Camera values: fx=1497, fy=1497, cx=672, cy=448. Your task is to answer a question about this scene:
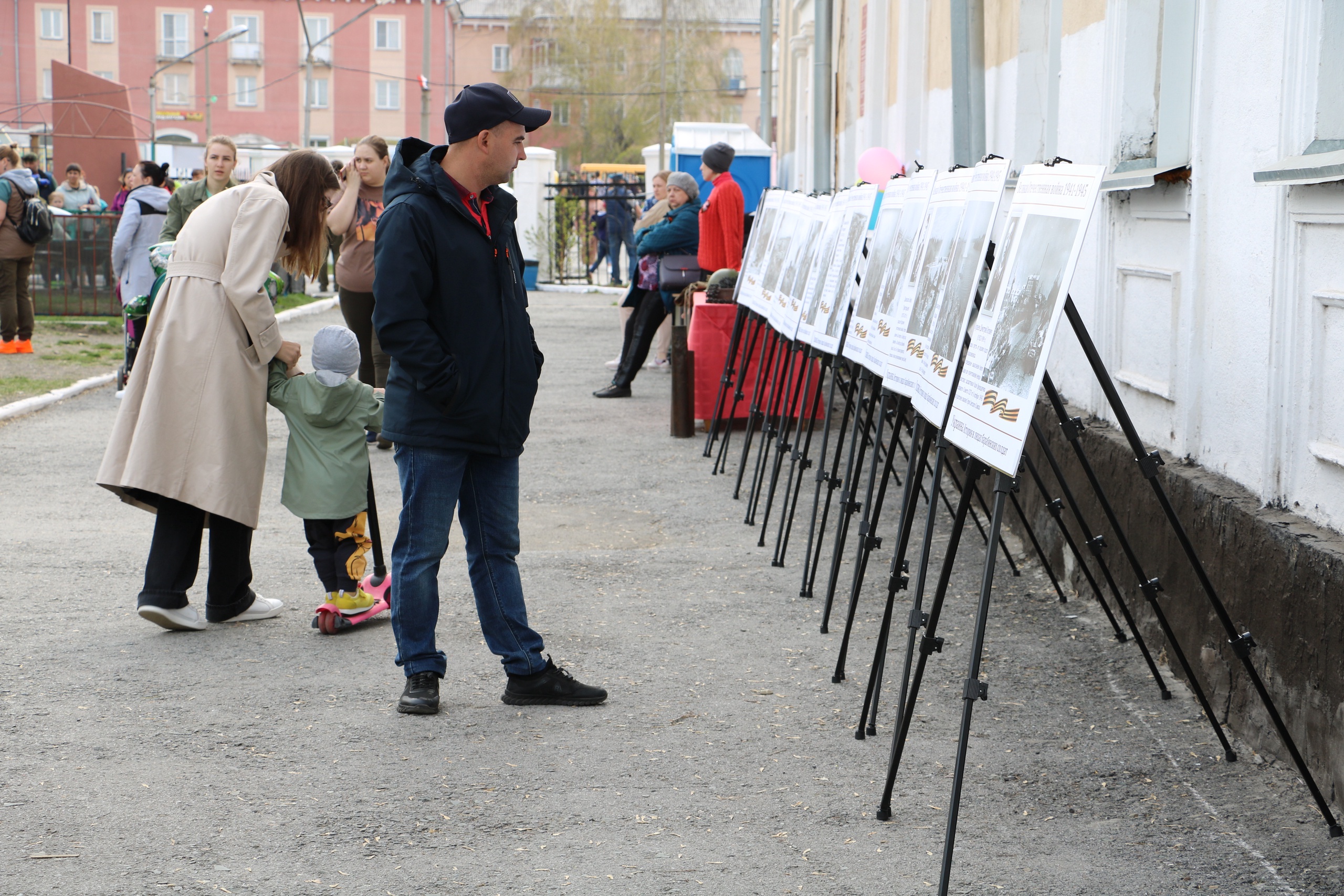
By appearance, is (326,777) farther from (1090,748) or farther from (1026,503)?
(1026,503)

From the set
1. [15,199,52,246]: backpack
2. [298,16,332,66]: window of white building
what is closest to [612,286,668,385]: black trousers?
[15,199,52,246]: backpack

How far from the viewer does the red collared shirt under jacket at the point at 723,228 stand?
38.0 feet

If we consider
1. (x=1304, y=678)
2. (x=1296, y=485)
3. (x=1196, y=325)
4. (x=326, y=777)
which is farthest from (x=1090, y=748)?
(x=326, y=777)

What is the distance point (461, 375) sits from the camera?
4.51 meters

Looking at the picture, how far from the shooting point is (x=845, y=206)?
6.98m

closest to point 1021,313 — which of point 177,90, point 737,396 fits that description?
point 737,396

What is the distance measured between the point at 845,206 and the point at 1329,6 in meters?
2.93

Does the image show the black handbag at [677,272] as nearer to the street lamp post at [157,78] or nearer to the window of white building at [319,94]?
the street lamp post at [157,78]

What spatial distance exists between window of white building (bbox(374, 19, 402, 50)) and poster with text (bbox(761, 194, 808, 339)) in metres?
62.3

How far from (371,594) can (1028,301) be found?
3.18m

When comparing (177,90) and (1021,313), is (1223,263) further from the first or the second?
(177,90)

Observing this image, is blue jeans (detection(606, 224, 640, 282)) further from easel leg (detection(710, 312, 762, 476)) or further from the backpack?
easel leg (detection(710, 312, 762, 476))

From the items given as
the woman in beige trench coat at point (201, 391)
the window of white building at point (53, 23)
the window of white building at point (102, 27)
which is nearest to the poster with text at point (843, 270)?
the woman in beige trench coat at point (201, 391)

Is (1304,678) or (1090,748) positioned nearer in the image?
(1304,678)
